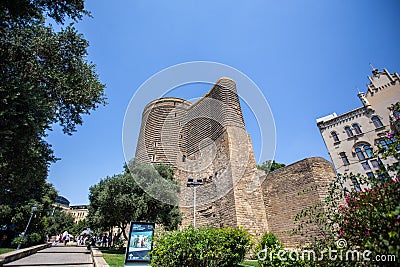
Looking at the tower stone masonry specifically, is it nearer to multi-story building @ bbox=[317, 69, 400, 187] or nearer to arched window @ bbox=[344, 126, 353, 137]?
multi-story building @ bbox=[317, 69, 400, 187]

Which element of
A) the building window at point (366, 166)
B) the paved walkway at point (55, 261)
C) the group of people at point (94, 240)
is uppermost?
the building window at point (366, 166)

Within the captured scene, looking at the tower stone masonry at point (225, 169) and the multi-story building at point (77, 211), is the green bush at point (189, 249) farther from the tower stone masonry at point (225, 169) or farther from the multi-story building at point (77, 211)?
the multi-story building at point (77, 211)

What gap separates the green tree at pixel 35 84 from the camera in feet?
19.7

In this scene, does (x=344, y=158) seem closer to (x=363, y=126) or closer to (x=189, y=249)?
(x=363, y=126)

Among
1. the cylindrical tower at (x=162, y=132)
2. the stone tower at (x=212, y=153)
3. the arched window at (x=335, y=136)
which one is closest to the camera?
the stone tower at (x=212, y=153)

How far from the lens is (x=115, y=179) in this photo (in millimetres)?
13305

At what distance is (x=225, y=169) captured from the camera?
1606cm

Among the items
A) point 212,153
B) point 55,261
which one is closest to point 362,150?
point 212,153

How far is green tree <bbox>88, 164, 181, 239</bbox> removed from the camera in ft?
40.7

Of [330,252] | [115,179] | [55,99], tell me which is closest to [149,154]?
[115,179]

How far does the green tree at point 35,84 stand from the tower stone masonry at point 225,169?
1046 cm

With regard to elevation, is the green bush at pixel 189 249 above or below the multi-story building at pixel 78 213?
below

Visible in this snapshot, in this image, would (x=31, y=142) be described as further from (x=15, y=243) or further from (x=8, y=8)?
(x=15, y=243)

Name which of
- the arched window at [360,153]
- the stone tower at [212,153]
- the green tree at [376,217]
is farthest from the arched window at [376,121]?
the green tree at [376,217]
